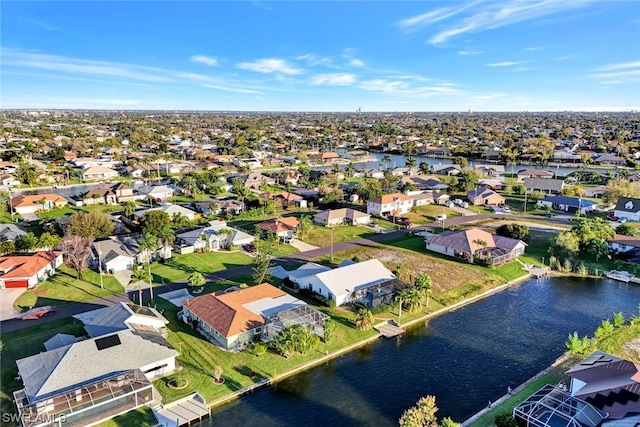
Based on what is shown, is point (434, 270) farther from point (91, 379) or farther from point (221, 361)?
point (91, 379)

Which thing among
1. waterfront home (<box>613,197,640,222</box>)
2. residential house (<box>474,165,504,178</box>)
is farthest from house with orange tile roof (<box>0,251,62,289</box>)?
residential house (<box>474,165,504,178</box>)

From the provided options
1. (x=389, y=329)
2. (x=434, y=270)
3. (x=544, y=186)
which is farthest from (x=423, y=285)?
(x=544, y=186)

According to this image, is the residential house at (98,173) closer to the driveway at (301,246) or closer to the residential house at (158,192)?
the residential house at (158,192)

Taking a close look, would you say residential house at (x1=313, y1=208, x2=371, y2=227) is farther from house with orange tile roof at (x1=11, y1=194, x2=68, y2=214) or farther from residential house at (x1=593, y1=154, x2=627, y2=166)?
residential house at (x1=593, y1=154, x2=627, y2=166)

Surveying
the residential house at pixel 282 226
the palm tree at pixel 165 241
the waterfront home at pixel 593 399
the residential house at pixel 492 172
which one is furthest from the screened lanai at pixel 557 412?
the residential house at pixel 492 172

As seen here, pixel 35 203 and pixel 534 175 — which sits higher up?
pixel 534 175

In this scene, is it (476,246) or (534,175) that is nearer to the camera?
(476,246)
